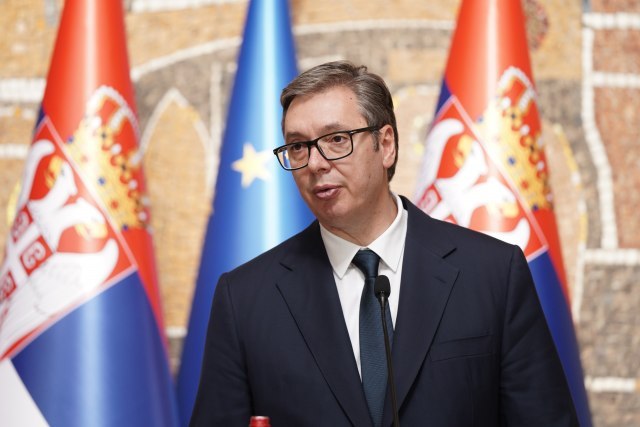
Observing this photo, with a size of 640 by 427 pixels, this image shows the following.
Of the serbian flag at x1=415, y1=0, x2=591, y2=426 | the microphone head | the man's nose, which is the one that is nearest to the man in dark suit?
the man's nose

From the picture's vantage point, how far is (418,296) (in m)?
1.35

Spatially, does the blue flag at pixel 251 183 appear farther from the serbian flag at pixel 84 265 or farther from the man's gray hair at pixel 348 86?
the man's gray hair at pixel 348 86

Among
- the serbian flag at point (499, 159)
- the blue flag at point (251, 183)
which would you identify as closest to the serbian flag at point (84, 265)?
the blue flag at point (251, 183)

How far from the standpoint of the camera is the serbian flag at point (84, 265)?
8.04ft

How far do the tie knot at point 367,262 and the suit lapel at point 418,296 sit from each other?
0.16ft

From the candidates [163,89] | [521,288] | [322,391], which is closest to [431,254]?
[521,288]

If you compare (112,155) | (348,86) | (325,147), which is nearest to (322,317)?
(325,147)

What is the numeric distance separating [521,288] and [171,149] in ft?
7.01

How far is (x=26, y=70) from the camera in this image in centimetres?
330

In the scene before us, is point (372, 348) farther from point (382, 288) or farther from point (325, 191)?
point (325, 191)

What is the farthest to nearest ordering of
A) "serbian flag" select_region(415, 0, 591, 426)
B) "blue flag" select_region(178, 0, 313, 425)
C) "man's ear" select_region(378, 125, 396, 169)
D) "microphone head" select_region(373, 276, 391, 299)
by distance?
"blue flag" select_region(178, 0, 313, 425), "serbian flag" select_region(415, 0, 591, 426), "man's ear" select_region(378, 125, 396, 169), "microphone head" select_region(373, 276, 391, 299)

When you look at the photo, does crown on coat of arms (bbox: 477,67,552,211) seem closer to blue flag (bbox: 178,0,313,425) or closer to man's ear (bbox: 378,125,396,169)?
blue flag (bbox: 178,0,313,425)

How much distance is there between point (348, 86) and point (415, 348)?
0.46 metres

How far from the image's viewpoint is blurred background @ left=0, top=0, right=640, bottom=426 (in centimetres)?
308
